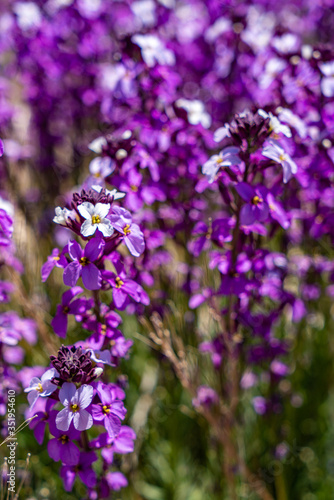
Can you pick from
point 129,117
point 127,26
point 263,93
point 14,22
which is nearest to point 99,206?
point 129,117

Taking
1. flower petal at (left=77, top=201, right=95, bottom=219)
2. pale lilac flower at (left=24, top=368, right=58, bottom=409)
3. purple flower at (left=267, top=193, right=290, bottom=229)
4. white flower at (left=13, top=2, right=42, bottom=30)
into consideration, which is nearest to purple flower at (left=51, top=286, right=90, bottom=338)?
pale lilac flower at (left=24, top=368, right=58, bottom=409)

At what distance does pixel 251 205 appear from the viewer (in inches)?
78.7

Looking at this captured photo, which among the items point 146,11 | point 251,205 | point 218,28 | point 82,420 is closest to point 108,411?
point 82,420

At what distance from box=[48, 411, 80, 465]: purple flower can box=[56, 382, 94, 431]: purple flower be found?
0.28 ft

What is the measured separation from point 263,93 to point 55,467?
9.25 ft

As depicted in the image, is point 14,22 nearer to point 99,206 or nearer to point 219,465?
point 99,206

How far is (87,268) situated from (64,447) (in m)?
0.61

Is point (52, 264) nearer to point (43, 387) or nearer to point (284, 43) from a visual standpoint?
point (43, 387)

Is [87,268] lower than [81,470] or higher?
higher

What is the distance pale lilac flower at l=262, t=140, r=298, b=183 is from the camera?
1.92m

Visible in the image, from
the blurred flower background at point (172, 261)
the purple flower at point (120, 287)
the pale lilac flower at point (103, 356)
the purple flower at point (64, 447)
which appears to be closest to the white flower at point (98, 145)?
the blurred flower background at point (172, 261)

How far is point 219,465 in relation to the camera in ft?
9.42

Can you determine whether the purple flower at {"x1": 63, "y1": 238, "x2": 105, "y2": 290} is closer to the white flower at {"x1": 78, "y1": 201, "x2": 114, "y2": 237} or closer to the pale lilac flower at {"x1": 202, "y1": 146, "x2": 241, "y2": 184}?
the white flower at {"x1": 78, "y1": 201, "x2": 114, "y2": 237}

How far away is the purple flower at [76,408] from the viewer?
5.18 feet
